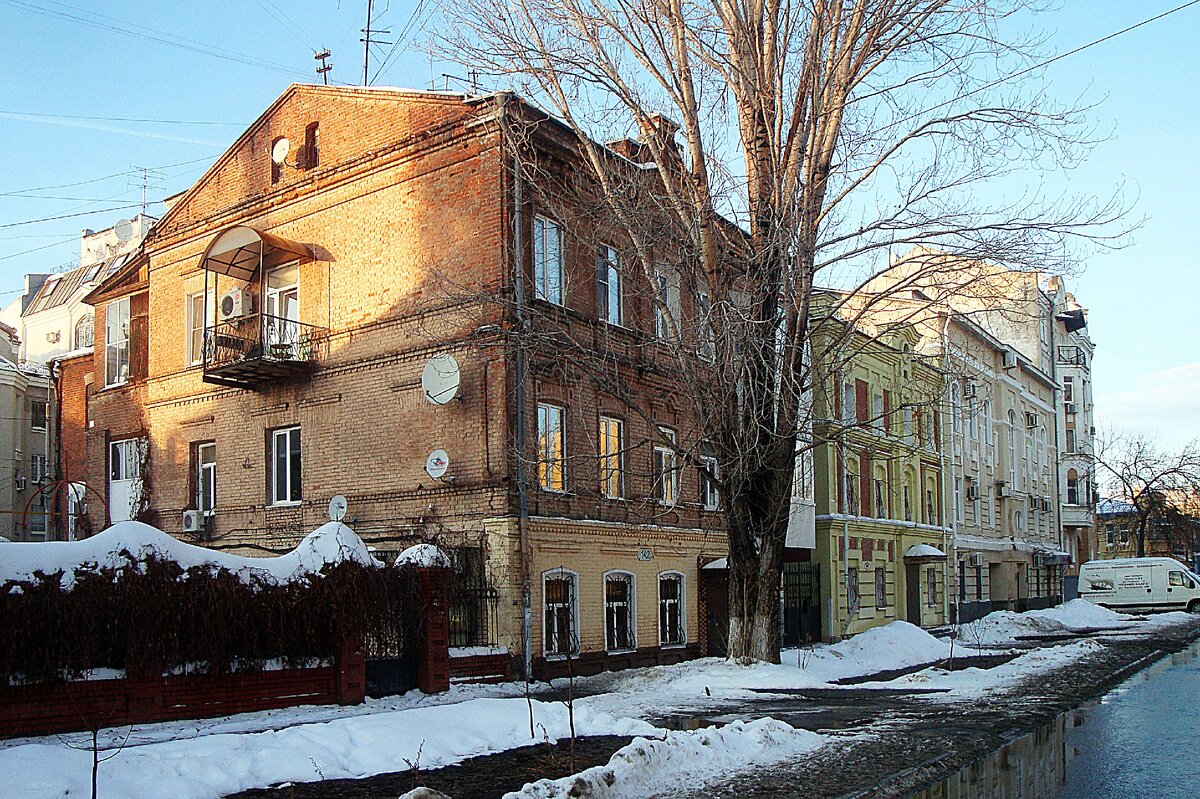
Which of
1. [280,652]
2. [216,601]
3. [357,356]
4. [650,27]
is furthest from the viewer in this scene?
[357,356]

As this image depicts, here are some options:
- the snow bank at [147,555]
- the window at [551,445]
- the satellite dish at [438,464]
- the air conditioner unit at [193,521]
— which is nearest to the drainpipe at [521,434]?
the window at [551,445]

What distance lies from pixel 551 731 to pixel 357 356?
12130mm

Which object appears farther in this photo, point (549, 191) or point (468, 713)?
point (549, 191)

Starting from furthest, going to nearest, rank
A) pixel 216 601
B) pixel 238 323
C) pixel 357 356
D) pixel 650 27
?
pixel 238 323 < pixel 357 356 < pixel 650 27 < pixel 216 601

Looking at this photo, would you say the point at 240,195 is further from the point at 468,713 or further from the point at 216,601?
the point at 468,713

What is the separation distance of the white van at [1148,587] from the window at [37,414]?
46.8m

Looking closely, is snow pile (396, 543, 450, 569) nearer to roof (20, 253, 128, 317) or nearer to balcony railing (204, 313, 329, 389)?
balcony railing (204, 313, 329, 389)

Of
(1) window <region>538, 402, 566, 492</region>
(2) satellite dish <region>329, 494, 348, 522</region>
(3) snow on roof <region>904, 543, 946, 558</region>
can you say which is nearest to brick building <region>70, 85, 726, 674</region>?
(1) window <region>538, 402, 566, 492</region>

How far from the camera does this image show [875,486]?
38.0m

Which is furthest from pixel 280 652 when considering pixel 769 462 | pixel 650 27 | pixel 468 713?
pixel 650 27

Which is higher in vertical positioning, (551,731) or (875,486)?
(875,486)

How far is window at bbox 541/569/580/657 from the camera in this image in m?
20.8

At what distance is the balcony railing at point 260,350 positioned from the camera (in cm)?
2319

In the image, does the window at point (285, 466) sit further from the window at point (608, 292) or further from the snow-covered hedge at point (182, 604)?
the snow-covered hedge at point (182, 604)
